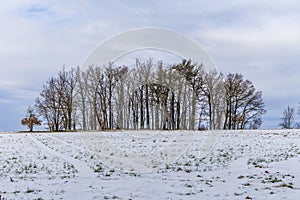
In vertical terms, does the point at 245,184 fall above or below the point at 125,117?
below

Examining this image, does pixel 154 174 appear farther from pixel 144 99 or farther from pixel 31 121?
pixel 31 121

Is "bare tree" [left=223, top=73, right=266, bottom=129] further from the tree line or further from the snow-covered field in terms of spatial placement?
the snow-covered field

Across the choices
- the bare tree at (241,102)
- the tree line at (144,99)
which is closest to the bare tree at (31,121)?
the tree line at (144,99)

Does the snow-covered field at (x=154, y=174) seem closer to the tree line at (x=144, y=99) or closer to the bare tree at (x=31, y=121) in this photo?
the tree line at (x=144, y=99)

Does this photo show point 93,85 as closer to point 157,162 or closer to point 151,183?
point 157,162

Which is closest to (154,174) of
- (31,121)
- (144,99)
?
(144,99)

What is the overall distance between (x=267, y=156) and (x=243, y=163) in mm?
2551

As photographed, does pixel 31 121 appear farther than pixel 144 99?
Yes

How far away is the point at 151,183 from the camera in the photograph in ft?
30.0

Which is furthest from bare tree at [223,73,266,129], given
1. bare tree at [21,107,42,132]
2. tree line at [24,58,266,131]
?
bare tree at [21,107,42,132]

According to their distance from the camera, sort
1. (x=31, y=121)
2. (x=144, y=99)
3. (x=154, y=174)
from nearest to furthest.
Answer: (x=154, y=174) < (x=144, y=99) < (x=31, y=121)

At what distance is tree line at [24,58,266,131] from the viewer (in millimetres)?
27969

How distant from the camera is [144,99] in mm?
30609

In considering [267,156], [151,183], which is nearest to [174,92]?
[267,156]
